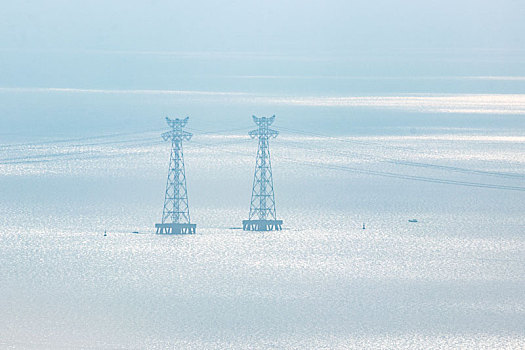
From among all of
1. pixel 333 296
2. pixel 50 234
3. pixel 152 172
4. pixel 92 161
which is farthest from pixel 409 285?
pixel 92 161

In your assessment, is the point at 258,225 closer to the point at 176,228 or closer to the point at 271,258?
the point at 176,228

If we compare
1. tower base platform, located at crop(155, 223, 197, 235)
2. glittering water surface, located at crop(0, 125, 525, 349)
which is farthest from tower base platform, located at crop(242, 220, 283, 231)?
tower base platform, located at crop(155, 223, 197, 235)

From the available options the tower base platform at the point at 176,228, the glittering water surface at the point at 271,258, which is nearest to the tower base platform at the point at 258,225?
the glittering water surface at the point at 271,258

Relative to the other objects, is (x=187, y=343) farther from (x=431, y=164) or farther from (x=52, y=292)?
(x=431, y=164)

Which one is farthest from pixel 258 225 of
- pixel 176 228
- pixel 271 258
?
pixel 271 258

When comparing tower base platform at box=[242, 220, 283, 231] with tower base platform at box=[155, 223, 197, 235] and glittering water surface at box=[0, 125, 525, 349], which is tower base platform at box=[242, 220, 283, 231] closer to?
glittering water surface at box=[0, 125, 525, 349]

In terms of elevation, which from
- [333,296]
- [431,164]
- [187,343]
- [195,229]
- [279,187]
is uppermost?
[431,164]

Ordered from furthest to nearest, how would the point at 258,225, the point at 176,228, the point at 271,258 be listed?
the point at 258,225 < the point at 176,228 < the point at 271,258
